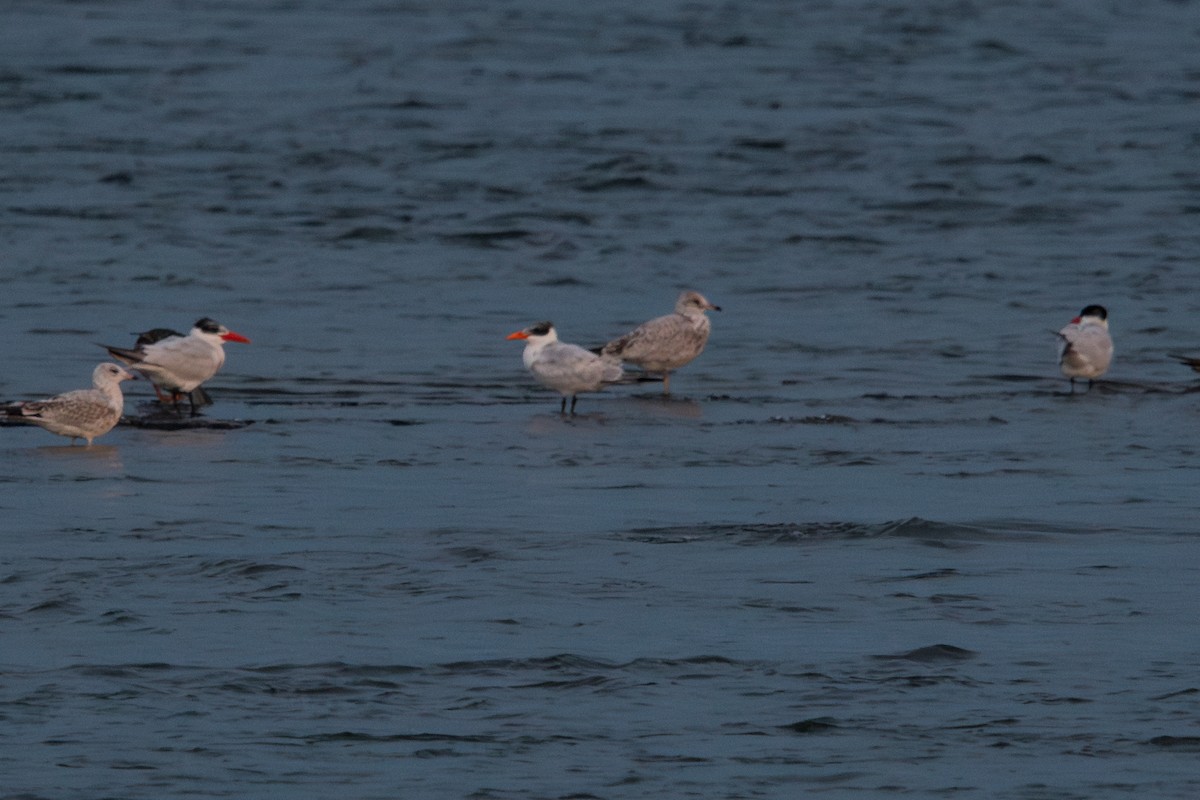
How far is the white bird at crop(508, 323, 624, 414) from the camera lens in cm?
1475

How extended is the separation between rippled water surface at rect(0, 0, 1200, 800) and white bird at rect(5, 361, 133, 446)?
0.18 metres

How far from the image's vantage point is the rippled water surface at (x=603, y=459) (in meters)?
7.55

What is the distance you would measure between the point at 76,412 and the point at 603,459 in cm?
306

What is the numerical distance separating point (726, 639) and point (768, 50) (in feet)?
104

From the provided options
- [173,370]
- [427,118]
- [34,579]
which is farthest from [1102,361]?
[427,118]

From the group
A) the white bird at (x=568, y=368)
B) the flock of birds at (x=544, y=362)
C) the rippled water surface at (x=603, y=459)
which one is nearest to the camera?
the rippled water surface at (x=603, y=459)

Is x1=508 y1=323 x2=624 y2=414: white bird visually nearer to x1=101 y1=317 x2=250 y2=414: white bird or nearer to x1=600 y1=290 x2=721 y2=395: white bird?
x1=600 y1=290 x2=721 y2=395: white bird

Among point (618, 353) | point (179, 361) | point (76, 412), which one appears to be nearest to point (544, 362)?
point (618, 353)

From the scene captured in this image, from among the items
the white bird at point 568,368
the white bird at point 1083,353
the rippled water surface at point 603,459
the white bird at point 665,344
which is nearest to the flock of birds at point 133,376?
the rippled water surface at point 603,459

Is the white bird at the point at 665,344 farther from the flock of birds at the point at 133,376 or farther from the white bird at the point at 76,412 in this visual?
the white bird at the point at 76,412

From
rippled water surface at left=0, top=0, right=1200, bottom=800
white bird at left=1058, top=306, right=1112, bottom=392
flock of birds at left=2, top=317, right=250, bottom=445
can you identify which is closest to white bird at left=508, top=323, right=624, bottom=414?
rippled water surface at left=0, top=0, right=1200, bottom=800

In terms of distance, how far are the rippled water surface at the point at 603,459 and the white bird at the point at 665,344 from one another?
316 millimetres

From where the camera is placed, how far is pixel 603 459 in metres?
12.8

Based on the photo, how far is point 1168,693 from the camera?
26.0ft
